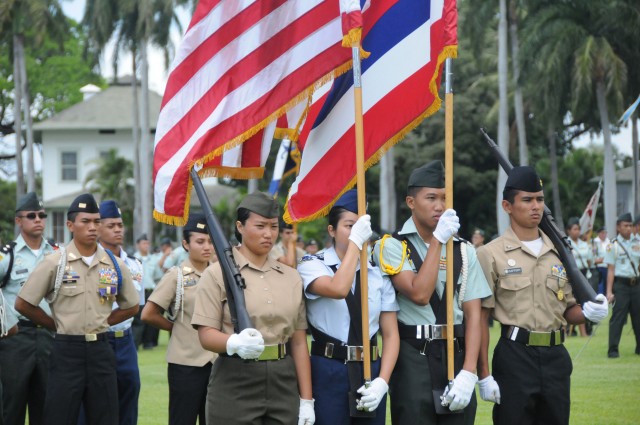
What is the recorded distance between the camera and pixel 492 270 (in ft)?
23.9

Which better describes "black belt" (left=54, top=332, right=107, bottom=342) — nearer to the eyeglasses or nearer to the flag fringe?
the eyeglasses

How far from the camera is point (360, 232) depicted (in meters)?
6.26

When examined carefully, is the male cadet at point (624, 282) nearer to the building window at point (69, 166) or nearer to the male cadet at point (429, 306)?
the male cadet at point (429, 306)

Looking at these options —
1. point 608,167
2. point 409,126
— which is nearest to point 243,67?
point 409,126

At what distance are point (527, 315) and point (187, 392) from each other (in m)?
2.85

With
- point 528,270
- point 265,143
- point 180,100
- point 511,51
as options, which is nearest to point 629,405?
point 528,270

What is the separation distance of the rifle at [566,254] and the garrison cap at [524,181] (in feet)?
0.77

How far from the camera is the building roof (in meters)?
58.6

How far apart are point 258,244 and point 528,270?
2035 millimetres

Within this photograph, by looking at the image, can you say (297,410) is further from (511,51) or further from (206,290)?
(511,51)

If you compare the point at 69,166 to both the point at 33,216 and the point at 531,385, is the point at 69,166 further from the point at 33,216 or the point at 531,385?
the point at 531,385

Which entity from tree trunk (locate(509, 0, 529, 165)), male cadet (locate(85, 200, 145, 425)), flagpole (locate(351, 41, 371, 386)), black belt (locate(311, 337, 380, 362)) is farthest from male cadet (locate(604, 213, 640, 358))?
tree trunk (locate(509, 0, 529, 165))

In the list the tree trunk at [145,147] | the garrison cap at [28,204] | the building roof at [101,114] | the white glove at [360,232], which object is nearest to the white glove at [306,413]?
the white glove at [360,232]

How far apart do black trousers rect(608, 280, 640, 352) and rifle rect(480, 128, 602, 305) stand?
370 inches
